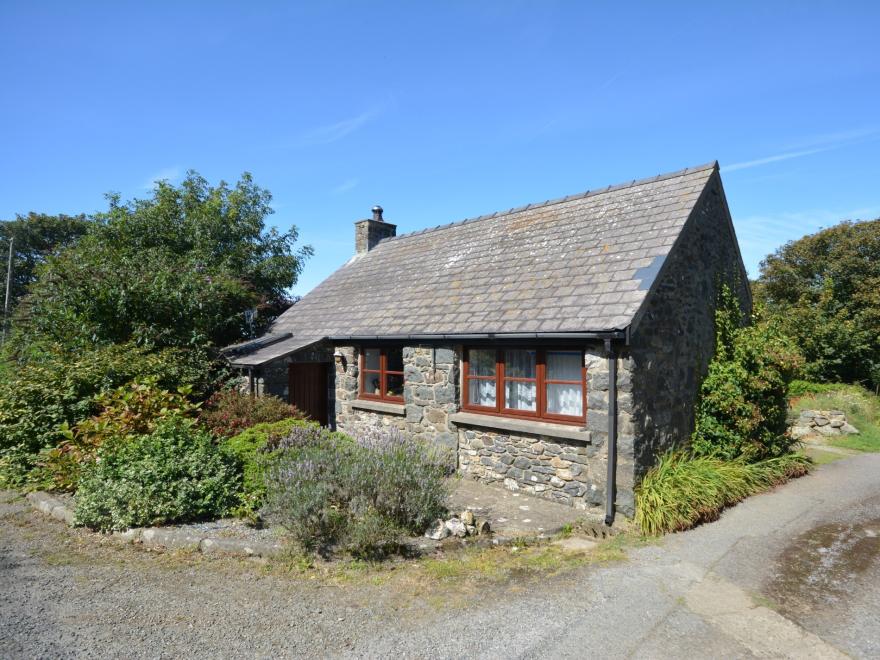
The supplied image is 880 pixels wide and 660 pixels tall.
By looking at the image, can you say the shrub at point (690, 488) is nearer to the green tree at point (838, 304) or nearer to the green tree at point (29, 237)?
the green tree at point (838, 304)

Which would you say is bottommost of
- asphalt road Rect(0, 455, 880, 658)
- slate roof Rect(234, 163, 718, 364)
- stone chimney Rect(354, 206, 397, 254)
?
asphalt road Rect(0, 455, 880, 658)

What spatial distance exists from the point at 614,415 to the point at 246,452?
540 cm

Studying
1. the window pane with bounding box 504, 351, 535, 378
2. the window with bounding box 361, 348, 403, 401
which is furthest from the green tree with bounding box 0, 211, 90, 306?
the window pane with bounding box 504, 351, 535, 378

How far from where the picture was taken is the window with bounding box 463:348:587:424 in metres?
8.49

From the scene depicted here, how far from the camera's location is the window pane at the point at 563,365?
8.45 m

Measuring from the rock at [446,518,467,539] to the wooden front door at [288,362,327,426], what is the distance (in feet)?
22.5

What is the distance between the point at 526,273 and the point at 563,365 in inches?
94.5

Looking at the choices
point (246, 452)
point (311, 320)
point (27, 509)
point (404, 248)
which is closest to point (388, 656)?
point (246, 452)

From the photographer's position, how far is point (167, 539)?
6359mm

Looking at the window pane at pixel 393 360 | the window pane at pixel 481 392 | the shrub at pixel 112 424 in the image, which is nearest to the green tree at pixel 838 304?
the window pane at pixel 481 392

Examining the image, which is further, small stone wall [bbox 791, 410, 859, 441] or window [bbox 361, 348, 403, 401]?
small stone wall [bbox 791, 410, 859, 441]

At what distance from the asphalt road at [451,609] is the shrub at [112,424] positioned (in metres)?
1.51

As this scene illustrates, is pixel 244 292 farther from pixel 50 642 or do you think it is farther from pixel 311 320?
pixel 50 642

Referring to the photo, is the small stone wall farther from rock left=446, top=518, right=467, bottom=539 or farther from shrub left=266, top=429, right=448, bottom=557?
shrub left=266, top=429, right=448, bottom=557
